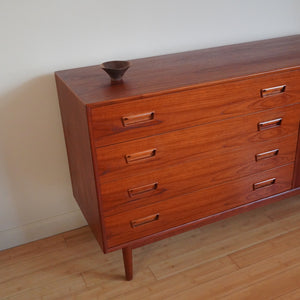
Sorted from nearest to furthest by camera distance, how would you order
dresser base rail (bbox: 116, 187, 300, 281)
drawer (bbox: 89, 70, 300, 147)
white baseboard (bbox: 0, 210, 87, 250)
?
drawer (bbox: 89, 70, 300, 147), dresser base rail (bbox: 116, 187, 300, 281), white baseboard (bbox: 0, 210, 87, 250)

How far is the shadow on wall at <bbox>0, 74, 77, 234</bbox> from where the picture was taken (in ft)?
5.73

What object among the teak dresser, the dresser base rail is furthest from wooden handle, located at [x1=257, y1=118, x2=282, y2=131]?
the dresser base rail

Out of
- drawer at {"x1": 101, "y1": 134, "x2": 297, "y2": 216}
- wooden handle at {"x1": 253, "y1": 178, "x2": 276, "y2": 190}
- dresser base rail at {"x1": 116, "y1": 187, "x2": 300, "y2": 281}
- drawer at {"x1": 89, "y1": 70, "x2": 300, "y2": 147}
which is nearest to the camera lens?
drawer at {"x1": 89, "y1": 70, "x2": 300, "y2": 147}

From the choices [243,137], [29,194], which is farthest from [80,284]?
[243,137]

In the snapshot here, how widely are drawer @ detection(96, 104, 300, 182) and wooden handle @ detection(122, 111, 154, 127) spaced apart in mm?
75

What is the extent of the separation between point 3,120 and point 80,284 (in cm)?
81

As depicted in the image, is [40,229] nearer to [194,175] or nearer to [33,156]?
→ [33,156]

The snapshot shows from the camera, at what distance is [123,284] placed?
173cm

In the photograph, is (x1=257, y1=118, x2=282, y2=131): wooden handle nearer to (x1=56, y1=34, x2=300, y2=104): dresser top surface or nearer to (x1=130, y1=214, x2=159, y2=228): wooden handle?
(x1=56, y1=34, x2=300, y2=104): dresser top surface

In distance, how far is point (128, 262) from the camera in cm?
170

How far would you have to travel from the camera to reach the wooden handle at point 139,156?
147 cm

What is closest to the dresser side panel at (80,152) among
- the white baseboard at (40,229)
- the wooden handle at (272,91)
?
the white baseboard at (40,229)

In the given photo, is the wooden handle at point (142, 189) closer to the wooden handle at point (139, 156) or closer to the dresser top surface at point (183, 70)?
the wooden handle at point (139, 156)

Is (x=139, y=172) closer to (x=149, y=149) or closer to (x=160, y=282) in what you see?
(x=149, y=149)
